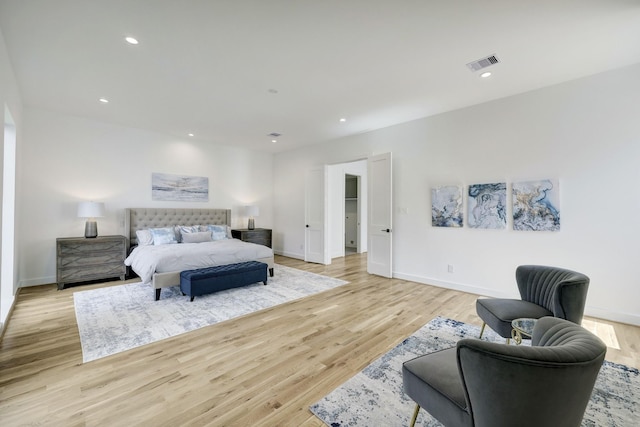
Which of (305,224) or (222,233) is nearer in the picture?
(222,233)

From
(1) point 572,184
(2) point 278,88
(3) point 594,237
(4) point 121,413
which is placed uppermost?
(2) point 278,88

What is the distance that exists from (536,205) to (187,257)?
5111 mm

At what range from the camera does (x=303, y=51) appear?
2857mm

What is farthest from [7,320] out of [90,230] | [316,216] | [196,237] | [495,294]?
[495,294]

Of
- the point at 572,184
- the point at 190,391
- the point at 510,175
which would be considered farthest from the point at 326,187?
the point at 190,391

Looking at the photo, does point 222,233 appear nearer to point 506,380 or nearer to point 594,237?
point 506,380

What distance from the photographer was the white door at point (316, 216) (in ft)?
21.7

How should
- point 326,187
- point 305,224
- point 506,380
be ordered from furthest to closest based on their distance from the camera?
point 305,224, point 326,187, point 506,380

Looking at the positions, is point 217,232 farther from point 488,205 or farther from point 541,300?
point 541,300

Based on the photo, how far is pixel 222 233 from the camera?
19.9 feet

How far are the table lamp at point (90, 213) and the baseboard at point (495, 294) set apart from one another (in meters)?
5.58

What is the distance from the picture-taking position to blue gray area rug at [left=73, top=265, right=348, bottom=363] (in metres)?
2.85

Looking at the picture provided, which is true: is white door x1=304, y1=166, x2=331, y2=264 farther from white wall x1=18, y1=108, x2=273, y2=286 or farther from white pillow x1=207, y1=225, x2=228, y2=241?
white wall x1=18, y1=108, x2=273, y2=286

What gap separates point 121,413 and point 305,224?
5448mm
